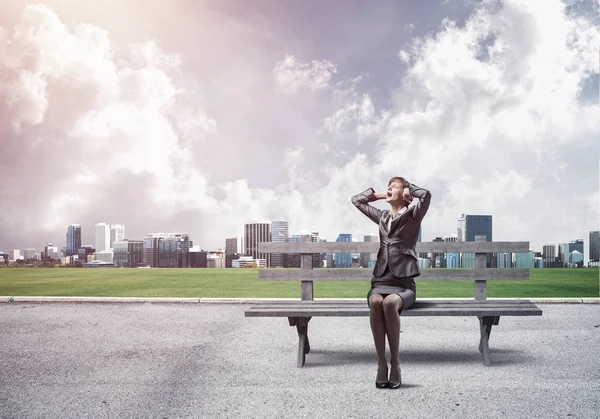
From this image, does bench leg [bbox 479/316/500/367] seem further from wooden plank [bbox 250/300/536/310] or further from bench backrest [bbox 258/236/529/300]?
bench backrest [bbox 258/236/529/300]

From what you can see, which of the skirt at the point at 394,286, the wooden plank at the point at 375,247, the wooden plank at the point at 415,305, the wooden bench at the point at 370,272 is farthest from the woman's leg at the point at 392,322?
the wooden plank at the point at 375,247

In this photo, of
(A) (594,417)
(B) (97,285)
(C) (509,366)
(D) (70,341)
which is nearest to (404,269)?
(C) (509,366)

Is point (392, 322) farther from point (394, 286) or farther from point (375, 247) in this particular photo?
point (375, 247)

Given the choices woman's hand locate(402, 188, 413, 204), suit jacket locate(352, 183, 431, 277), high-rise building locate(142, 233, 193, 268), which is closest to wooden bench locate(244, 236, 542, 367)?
suit jacket locate(352, 183, 431, 277)

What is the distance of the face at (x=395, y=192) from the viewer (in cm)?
466

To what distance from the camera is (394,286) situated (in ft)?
15.0

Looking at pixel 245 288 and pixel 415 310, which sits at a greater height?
pixel 415 310

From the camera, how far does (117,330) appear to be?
670 centimetres

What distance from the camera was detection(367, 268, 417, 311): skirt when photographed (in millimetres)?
4488

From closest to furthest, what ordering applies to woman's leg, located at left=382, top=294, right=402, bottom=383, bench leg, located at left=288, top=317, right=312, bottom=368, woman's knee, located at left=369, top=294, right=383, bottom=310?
woman's leg, located at left=382, top=294, right=402, bottom=383, woman's knee, located at left=369, top=294, right=383, bottom=310, bench leg, located at left=288, top=317, right=312, bottom=368

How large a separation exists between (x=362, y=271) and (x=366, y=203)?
0.92m

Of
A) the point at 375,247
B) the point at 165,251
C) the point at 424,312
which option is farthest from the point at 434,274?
the point at 165,251

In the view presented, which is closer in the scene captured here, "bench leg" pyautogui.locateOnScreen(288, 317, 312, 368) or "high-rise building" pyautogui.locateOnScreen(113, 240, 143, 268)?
"bench leg" pyautogui.locateOnScreen(288, 317, 312, 368)

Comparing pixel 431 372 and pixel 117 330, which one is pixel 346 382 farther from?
pixel 117 330
